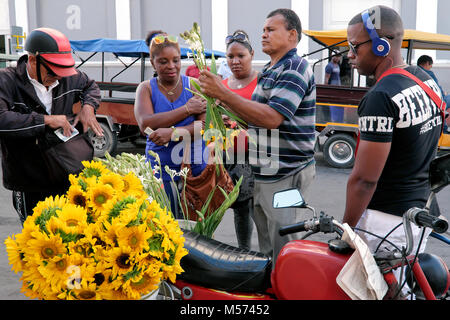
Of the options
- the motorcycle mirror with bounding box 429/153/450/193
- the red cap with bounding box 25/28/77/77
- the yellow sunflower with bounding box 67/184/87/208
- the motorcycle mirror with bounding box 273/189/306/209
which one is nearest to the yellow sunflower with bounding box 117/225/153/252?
the yellow sunflower with bounding box 67/184/87/208

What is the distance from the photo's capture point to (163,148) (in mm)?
3545

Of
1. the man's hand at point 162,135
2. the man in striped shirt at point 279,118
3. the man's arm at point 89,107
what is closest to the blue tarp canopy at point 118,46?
the man's arm at point 89,107

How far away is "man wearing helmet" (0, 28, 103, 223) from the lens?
3.01 meters

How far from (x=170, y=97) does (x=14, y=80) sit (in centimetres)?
106

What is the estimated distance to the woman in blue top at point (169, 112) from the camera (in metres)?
3.45

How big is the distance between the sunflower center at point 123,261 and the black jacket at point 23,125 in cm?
160

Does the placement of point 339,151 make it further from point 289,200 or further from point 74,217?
point 74,217

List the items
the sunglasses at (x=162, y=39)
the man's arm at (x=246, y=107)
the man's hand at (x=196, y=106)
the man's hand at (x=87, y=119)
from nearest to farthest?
the man's arm at (x=246, y=107) → the man's hand at (x=87, y=119) → the man's hand at (x=196, y=106) → the sunglasses at (x=162, y=39)

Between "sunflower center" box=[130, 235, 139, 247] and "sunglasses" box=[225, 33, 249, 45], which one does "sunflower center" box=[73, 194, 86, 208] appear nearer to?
"sunflower center" box=[130, 235, 139, 247]

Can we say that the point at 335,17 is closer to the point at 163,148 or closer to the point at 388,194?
the point at 163,148

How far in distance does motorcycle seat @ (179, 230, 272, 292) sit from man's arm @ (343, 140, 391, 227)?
44 centimetres

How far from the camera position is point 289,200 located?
6.66ft

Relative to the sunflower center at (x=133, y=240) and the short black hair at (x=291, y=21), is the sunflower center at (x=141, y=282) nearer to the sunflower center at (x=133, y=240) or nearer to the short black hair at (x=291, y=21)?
the sunflower center at (x=133, y=240)
